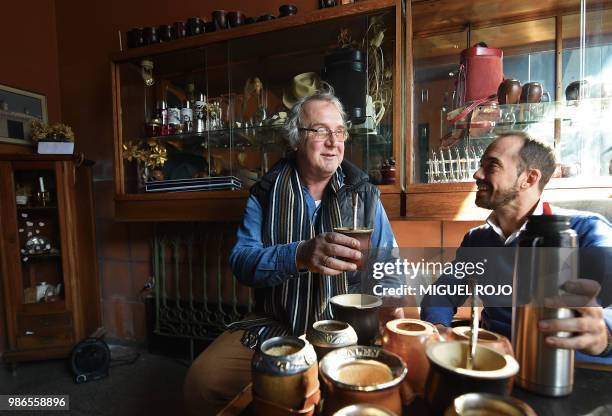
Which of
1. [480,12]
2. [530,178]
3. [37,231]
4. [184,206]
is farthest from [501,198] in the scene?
[37,231]

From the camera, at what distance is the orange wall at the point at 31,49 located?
2.52 metres

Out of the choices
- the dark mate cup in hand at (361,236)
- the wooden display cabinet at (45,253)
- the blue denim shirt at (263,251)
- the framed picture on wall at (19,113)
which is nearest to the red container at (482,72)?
the blue denim shirt at (263,251)

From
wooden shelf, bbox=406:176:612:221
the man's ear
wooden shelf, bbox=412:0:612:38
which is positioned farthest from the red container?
the man's ear

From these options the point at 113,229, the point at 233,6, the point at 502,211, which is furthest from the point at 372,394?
the point at 113,229

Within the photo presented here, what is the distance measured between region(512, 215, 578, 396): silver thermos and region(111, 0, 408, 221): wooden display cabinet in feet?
3.13

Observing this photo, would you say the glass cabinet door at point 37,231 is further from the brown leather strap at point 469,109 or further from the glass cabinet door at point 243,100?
the brown leather strap at point 469,109

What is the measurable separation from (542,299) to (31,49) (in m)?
3.55

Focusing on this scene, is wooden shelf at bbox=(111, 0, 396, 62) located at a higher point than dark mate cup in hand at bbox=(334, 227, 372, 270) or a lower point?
higher

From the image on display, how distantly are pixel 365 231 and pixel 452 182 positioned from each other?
2.90 feet

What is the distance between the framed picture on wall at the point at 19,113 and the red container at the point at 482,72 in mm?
3003

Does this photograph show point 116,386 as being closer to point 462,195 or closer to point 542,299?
point 462,195

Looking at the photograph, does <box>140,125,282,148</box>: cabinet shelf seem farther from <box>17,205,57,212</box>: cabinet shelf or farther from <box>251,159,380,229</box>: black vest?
<box>17,205,57,212</box>: cabinet shelf

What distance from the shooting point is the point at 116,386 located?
7.09ft

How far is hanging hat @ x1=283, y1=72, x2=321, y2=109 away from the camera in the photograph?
1855 mm
